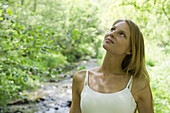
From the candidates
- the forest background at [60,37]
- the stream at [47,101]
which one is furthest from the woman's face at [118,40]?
the stream at [47,101]

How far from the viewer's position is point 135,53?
1447 mm

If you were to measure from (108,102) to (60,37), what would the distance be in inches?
616

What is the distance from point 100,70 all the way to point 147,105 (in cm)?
41

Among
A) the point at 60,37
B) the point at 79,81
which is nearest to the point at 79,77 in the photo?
the point at 79,81

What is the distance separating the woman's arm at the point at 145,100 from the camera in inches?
53.3

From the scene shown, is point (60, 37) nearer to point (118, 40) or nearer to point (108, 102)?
point (118, 40)

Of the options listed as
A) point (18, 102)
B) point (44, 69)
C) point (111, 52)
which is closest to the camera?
point (111, 52)

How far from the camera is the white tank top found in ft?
4.26

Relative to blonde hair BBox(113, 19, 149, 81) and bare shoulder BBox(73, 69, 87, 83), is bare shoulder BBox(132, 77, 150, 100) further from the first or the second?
bare shoulder BBox(73, 69, 87, 83)

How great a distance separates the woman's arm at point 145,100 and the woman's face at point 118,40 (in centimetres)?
29

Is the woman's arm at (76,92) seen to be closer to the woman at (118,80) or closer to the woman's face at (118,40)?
the woman at (118,80)

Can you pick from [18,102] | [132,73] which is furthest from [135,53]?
[18,102]

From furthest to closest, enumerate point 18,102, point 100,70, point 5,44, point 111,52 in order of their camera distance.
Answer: point 18,102 < point 5,44 < point 100,70 < point 111,52

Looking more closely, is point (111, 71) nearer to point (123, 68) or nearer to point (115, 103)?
point (123, 68)
